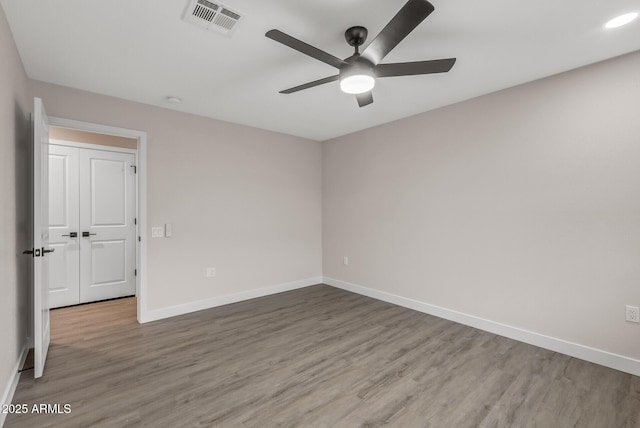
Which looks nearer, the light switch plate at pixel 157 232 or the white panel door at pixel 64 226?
the light switch plate at pixel 157 232

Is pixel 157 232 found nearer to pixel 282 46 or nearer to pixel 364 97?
pixel 282 46

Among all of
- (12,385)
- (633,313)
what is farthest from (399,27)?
(12,385)

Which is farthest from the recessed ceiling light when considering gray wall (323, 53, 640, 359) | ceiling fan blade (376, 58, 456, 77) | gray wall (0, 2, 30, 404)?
gray wall (0, 2, 30, 404)

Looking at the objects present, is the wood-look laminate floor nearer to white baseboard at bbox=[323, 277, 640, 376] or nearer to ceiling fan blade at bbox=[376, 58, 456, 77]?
white baseboard at bbox=[323, 277, 640, 376]

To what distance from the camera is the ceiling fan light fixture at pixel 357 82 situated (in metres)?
1.93

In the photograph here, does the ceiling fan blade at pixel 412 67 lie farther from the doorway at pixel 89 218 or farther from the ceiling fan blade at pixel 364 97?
the doorway at pixel 89 218

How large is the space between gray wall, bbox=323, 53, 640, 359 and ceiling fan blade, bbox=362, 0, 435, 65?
1.94 meters

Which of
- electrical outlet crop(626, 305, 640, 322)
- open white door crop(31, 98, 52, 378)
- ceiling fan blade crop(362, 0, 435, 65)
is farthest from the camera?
electrical outlet crop(626, 305, 640, 322)

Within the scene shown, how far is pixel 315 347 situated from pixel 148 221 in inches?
93.5

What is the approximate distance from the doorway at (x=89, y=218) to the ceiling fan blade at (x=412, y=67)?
13.4 feet

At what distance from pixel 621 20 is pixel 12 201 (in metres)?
4.41

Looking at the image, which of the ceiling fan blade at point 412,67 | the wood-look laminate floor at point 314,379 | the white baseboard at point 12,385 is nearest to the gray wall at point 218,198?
the wood-look laminate floor at point 314,379

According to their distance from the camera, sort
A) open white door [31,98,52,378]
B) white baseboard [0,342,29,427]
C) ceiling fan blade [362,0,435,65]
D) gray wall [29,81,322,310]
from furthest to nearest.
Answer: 1. gray wall [29,81,322,310]
2. open white door [31,98,52,378]
3. white baseboard [0,342,29,427]
4. ceiling fan blade [362,0,435,65]

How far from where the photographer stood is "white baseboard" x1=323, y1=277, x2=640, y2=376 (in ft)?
7.70
